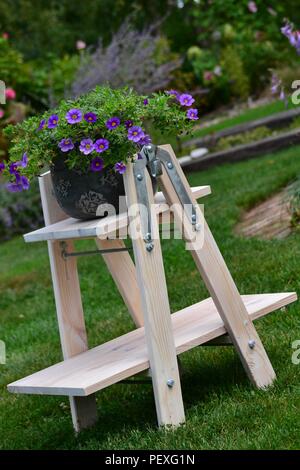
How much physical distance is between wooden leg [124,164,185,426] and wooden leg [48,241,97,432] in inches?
18.4

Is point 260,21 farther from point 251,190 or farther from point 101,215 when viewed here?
point 101,215

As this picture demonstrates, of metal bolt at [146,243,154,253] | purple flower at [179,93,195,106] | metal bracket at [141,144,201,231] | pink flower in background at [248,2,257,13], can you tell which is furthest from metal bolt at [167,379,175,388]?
pink flower in background at [248,2,257,13]

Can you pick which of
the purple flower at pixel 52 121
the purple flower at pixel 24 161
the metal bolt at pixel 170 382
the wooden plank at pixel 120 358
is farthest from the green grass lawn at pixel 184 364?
the purple flower at pixel 52 121

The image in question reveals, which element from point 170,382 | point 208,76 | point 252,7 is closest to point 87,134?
point 170,382

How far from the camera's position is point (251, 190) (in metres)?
7.51

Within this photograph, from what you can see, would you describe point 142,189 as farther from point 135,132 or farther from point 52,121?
point 52,121

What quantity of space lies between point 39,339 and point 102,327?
473mm

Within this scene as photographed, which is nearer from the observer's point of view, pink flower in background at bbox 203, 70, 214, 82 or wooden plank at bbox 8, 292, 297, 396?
wooden plank at bbox 8, 292, 297, 396

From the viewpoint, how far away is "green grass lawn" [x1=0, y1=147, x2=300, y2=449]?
10.2 ft

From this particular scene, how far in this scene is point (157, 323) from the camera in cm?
313

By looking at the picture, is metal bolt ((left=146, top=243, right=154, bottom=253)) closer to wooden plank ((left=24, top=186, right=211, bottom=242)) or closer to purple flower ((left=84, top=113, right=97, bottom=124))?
wooden plank ((left=24, top=186, right=211, bottom=242))

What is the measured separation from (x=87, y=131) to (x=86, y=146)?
53 millimetres

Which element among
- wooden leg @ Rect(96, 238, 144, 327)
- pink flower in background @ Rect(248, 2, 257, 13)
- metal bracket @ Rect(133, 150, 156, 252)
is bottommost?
pink flower in background @ Rect(248, 2, 257, 13)

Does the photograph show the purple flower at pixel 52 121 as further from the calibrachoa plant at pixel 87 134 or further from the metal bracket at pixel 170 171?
the metal bracket at pixel 170 171
